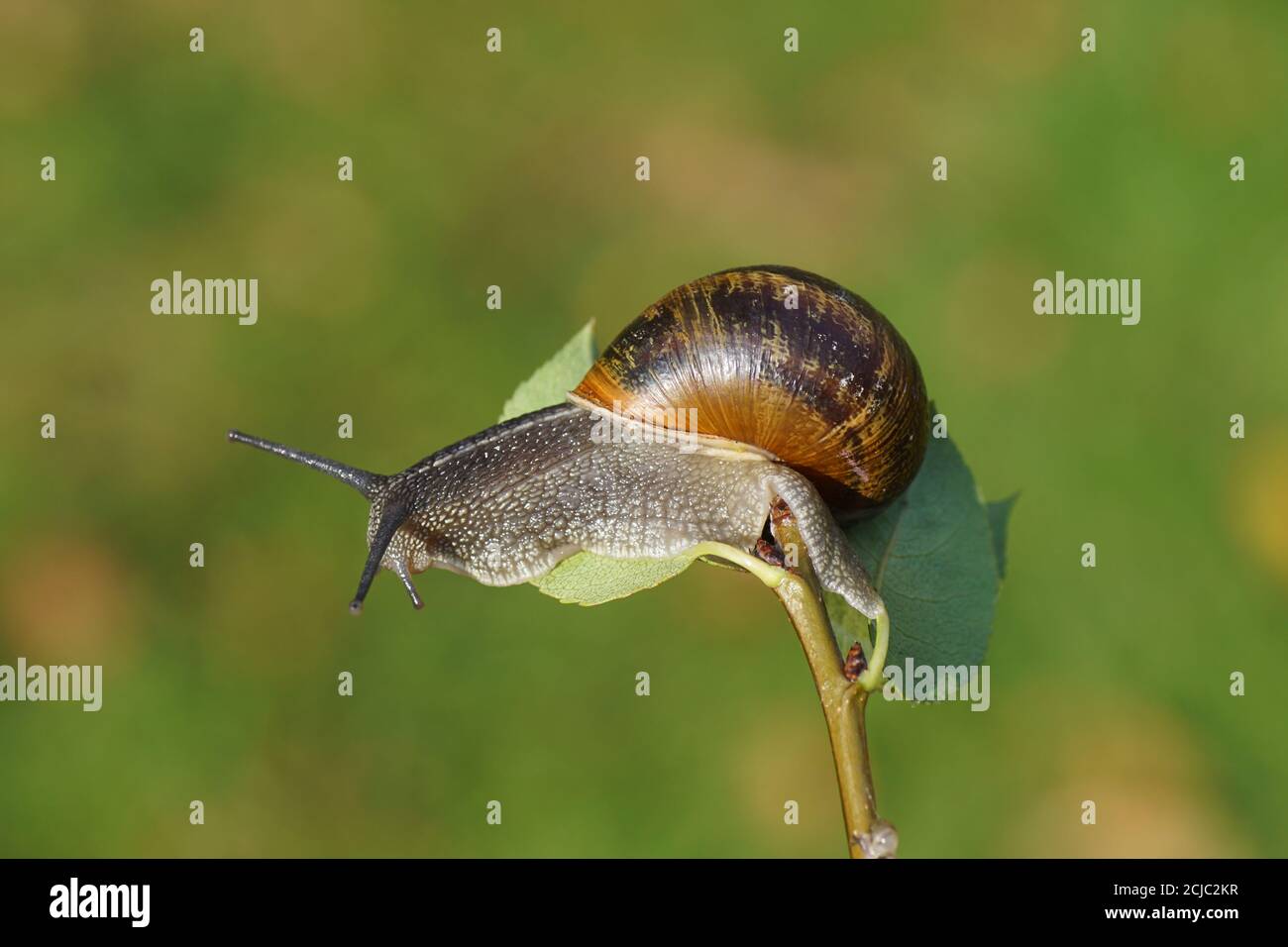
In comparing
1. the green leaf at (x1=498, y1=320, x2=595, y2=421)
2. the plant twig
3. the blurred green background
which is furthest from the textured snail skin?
the blurred green background

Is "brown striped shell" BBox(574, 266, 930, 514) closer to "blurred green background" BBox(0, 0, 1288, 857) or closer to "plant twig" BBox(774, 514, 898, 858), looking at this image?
Answer: "plant twig" BBox(774, 514, 898, 858)

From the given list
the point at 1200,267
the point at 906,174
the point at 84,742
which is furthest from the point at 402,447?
the point at 1200,267

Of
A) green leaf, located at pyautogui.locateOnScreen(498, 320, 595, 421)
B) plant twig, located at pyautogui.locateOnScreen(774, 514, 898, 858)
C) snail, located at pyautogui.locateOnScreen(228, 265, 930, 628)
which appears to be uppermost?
green leaf, located at pyautogui.locateOnScreen(498, 320, 595, 421)

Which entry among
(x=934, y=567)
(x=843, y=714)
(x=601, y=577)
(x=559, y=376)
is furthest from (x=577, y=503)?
(x=843, y=714)

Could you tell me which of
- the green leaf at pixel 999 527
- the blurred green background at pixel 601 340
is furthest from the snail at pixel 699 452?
the blurred green background at pixel 601 340

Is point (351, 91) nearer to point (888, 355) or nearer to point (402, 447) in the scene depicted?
point (402, 447)

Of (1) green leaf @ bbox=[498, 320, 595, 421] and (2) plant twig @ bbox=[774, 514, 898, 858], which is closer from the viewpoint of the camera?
(2) plant twig @ bbox=[774, 514, 898, 858]

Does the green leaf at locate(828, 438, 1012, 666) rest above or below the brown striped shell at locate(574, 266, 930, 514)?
below
